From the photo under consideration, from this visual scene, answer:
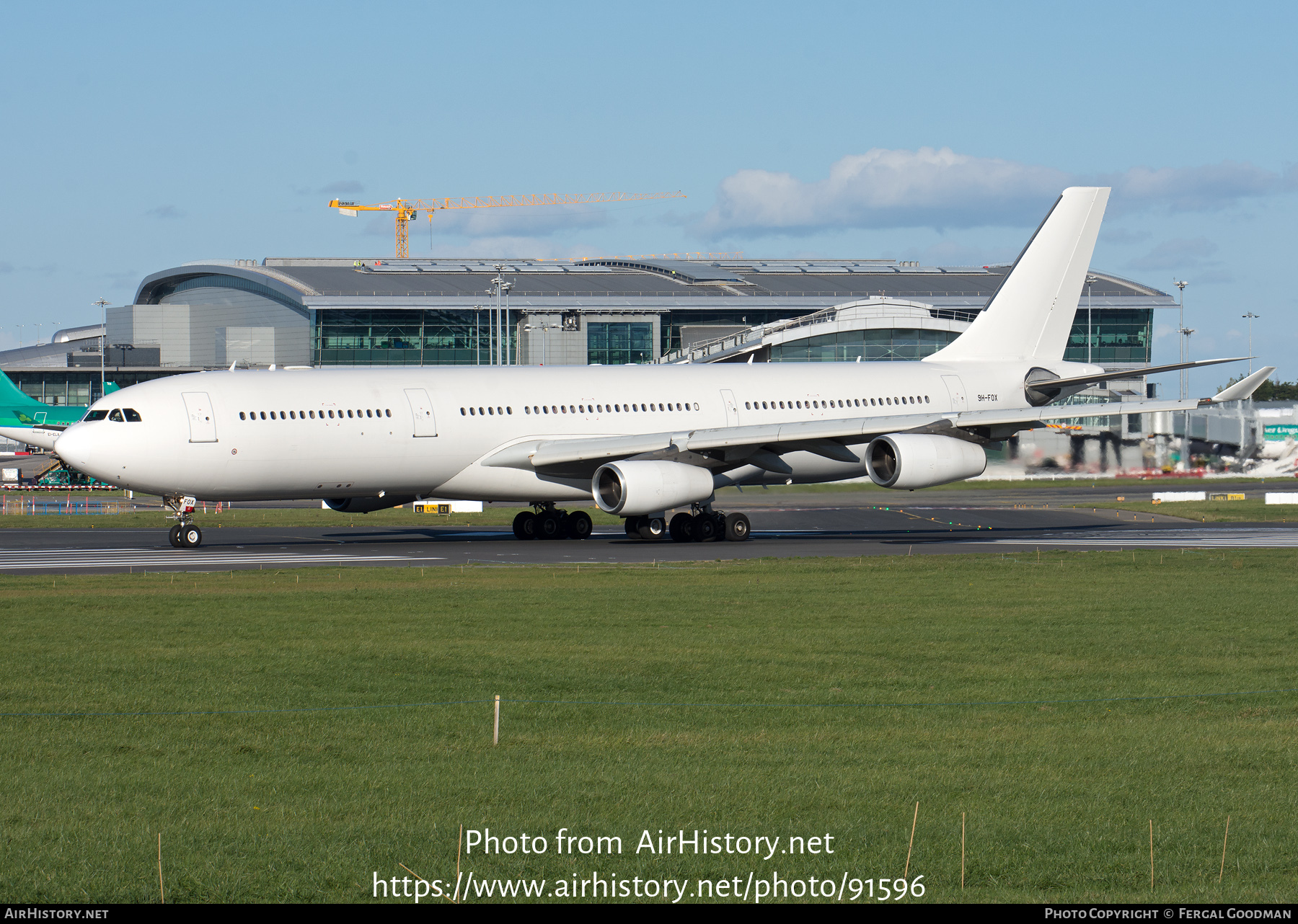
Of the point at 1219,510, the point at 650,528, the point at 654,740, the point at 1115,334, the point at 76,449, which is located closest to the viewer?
the point at 654,740

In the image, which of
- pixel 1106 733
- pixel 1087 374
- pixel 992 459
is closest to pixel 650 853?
pixel 1106 733

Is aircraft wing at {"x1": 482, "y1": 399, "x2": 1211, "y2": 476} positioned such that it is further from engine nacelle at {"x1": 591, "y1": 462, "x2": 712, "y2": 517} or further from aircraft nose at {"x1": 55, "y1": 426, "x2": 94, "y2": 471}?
aircraft nose at {"x1": 55, "y1": 426, "x2": 94, "y2": 471}

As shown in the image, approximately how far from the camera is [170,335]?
129 meters

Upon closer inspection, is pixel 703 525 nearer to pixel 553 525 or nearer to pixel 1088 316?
pixel 553 525

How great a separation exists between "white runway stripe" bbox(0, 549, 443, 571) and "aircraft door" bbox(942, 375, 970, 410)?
18298 millimetres

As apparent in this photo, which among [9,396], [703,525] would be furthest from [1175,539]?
[9,396]

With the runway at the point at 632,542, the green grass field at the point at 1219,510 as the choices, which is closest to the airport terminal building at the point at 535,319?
the green grass field at the point at 1219,510

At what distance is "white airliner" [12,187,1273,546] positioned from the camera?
3703 cm

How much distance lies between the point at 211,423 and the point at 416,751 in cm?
2582

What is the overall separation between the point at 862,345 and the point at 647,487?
71.2 m

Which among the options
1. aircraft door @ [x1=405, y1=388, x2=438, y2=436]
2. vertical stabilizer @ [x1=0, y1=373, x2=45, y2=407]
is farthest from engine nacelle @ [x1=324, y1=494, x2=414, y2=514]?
vertical stabilizer @ [x1=0, y1=373, x2=45, y2=407]

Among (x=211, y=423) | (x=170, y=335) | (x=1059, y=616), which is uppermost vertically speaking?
(x=170, y=335)

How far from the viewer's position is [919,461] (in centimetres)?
3850
